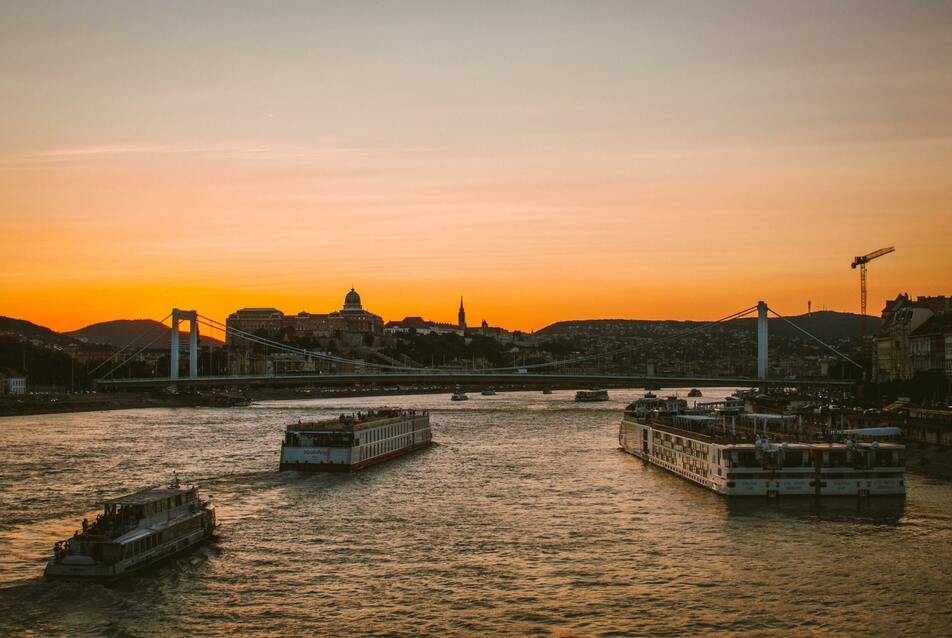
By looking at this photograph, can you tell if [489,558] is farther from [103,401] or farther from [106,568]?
[103,401]

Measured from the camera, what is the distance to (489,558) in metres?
26.2

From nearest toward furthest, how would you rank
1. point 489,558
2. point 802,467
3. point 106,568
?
point 106,568 → point 489,558 → point 802,467

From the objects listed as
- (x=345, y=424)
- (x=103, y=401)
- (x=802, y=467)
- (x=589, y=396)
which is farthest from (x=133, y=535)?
(x=589, y=396)

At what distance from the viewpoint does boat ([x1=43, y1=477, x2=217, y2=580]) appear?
76.8ft

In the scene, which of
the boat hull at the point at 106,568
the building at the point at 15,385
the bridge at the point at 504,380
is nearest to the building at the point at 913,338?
the bridge at the point at 504,380

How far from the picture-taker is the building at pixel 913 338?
72438 mm

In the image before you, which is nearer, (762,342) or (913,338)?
(913,338)

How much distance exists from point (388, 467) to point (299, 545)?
20152 mm

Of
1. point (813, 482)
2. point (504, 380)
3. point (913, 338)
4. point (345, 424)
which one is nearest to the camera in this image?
point (813, 482)

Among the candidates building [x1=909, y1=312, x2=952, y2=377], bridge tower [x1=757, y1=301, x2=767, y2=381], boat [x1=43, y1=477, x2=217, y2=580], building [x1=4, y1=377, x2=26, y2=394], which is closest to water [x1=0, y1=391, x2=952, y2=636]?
boat [x1=43, y1=477, x2=217, y2=580]

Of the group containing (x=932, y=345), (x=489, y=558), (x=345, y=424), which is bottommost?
(x=489, y=558)

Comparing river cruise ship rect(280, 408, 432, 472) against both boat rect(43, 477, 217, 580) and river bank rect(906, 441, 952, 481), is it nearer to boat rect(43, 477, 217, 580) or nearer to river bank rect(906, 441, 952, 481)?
boat rect(43, 477, 217, 580)

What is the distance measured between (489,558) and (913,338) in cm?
6018

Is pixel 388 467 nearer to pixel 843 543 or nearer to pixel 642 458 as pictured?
pixel 642 458
